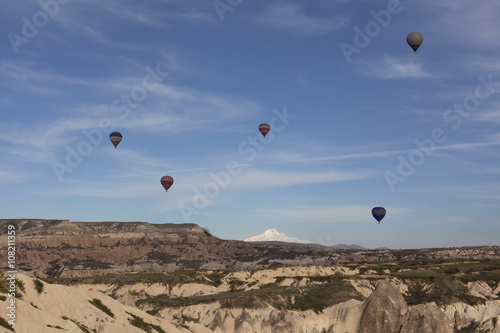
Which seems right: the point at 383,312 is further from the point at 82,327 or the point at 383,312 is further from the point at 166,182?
the point at 166,182

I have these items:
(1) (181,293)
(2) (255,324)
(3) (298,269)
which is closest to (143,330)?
(2) (255,324)

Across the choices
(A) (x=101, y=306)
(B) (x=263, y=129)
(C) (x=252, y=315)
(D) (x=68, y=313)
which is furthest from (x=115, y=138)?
(D) (x=68, y=313)

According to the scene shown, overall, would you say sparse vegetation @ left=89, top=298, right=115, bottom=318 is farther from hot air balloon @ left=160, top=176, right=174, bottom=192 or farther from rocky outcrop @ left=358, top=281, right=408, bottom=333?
hot air balloon @ left=160, top=176, right=174, bottom=192

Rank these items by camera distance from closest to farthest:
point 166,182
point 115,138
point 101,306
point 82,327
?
point 82,327, point 101,306, point 115,138, point 166,182

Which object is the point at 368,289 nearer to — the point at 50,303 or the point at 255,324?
the point at 255,324

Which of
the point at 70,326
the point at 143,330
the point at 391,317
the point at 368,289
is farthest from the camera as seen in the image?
the point at 368,289

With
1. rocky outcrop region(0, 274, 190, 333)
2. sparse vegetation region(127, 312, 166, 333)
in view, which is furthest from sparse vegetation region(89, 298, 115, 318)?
sparse vegetation region(127, 312, 166, 333)
